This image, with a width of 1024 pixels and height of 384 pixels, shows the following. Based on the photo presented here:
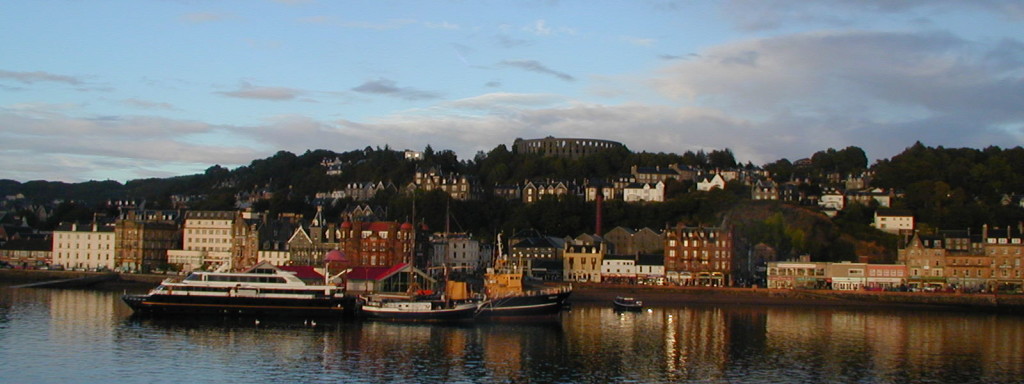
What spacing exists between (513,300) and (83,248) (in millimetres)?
61718

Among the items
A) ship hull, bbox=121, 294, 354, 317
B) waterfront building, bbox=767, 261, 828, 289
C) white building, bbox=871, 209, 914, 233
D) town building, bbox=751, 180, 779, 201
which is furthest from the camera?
town building, bbox=751, 180, 779, 201

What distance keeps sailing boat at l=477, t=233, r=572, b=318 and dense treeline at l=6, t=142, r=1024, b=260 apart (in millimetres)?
19453

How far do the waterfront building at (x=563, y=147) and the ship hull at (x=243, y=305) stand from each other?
91.7m

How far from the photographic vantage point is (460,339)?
49438 millimetres

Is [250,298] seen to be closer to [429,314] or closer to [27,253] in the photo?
[429,314]

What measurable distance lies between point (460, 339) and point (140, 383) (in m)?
17.8

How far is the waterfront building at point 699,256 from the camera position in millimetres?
88062

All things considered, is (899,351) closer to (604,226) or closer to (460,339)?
(460,339)

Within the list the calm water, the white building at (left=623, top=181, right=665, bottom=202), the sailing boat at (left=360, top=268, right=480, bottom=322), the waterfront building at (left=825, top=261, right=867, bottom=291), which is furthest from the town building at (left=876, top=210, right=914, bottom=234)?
the sailing boat at (left=360, top=268, right=480, bottom=322)

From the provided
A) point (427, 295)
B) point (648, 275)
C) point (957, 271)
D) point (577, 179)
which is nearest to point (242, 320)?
point (427, 295)

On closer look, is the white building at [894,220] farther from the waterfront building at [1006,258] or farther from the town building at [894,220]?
the waterfront building at [1006,258]

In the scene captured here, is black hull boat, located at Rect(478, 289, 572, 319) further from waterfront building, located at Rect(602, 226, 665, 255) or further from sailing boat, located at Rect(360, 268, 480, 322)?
waterfront building, located at Rect(602, 226, 665, 255)

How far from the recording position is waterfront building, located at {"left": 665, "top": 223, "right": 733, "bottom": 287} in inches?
3467

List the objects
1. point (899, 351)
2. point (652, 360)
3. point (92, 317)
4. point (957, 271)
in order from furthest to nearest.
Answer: point (957, 271) → point (92, 317) → point (899, 351) → point (652, 360)
